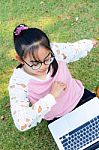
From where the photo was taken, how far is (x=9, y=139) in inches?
120

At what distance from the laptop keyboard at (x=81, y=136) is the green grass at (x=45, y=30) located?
376 mm

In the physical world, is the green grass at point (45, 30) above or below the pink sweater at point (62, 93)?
below

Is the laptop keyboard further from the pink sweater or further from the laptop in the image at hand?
the pink sweater

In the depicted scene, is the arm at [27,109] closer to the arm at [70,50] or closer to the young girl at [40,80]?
the young girl at [40,80]

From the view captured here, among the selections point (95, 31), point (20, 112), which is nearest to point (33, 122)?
point (20, 112)

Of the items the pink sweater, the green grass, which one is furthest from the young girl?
the green grass

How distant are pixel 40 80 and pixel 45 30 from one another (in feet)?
5.24

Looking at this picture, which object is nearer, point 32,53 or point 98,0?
point 32,53

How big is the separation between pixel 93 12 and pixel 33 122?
2.02 metres

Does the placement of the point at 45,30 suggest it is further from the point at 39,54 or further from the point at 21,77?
the point at 39,54

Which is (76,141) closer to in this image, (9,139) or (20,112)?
(20,112)

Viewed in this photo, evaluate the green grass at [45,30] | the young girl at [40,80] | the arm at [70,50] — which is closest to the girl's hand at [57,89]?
the young girl at [40,80]

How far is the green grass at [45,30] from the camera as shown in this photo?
304cm

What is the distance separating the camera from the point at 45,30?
400 cm
